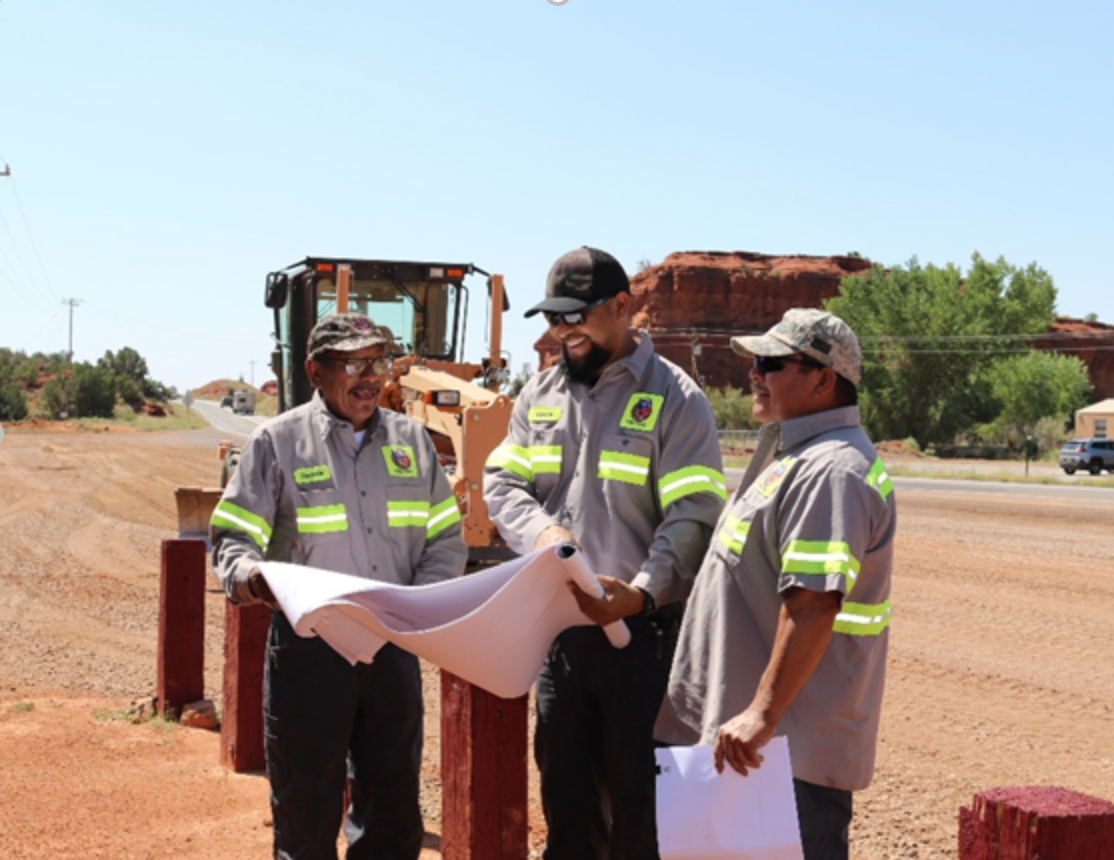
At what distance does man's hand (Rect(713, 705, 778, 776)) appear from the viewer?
281 cm

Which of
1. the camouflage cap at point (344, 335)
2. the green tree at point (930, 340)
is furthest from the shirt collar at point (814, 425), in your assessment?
the green tree at point (930, 340)

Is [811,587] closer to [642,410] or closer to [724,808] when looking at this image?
[724,808]

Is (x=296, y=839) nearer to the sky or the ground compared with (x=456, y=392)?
nearer to the ground

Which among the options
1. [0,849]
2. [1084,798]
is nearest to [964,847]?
[1084,798]

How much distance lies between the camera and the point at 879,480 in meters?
2.98

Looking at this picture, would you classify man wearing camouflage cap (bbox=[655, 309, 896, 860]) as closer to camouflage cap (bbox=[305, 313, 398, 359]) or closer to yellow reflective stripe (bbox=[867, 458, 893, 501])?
yellow reflective stripe (bbox=[867, 458, 893, 501])

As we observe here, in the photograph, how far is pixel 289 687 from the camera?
3.89 meters

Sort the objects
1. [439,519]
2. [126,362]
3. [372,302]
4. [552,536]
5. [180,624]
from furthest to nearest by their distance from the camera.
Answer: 1. [126,362]
2. [372,302]
3. [180,624]
4. [439,519]
5. [552,536]

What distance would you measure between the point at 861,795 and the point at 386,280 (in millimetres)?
8900

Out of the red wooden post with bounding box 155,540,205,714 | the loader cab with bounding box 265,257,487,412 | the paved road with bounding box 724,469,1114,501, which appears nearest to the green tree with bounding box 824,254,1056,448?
the paved road with bounding box 724,469,1114,501

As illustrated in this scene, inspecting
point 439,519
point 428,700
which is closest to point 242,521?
point 439,519

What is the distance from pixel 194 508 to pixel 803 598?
41.9 ft

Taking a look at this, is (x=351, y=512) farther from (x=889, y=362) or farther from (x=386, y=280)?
(x=889, y=362)

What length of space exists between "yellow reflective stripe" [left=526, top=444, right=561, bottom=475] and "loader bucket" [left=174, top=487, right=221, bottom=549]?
36.3ft
